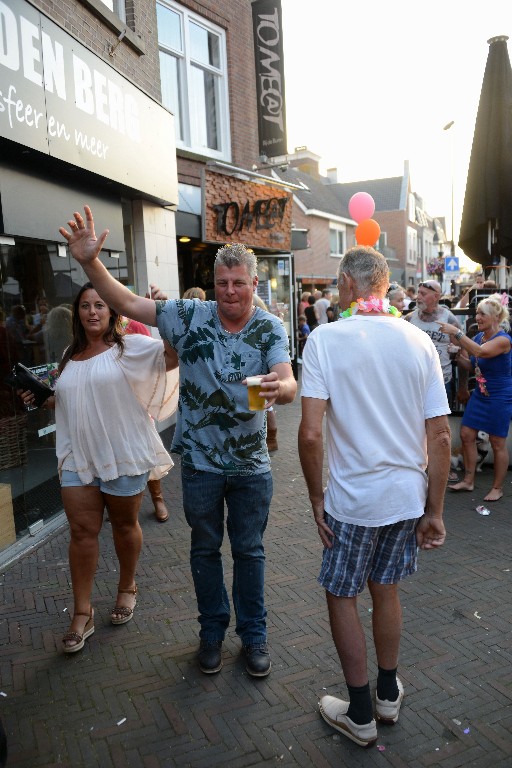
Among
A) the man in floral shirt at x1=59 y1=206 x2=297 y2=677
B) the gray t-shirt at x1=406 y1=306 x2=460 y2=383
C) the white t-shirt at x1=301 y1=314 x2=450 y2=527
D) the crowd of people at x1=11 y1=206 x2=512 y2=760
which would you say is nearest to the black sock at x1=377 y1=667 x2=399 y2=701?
the crowd of people at x1=11 y1=206 x2=512 y2=760

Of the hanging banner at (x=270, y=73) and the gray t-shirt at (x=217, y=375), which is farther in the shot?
the hanging banner at (x=270, y=73)

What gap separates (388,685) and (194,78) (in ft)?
33.8

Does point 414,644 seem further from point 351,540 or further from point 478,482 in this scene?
point 478,482

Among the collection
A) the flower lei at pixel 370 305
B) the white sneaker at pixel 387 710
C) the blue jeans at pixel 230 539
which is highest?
the flower lei at pixel 370 305

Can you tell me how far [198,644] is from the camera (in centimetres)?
313

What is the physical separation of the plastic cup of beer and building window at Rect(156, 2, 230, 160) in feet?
27.7

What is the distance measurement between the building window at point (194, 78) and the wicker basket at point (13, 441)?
6671 mm

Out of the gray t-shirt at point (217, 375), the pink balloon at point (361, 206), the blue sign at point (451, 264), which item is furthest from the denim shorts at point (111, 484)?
the blue sign at point (451, 264)

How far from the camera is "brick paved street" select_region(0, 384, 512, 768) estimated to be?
237 centimetres

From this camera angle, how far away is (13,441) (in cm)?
456

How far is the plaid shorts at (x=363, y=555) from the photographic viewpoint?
7.57 ft

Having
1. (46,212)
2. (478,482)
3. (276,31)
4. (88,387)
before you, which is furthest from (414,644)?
(276,31)

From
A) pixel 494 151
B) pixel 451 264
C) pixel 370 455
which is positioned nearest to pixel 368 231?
pixel 494 151

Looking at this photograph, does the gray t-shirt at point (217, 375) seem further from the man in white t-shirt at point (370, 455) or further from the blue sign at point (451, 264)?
the blue sign at point (451, 264)
